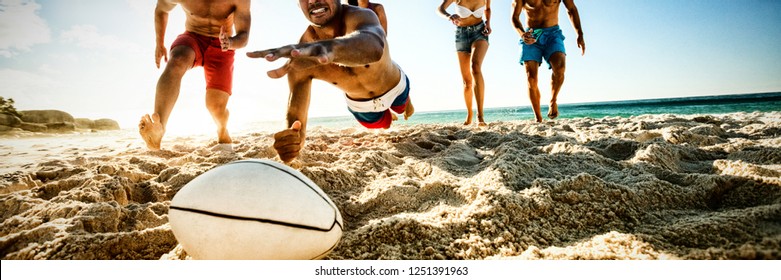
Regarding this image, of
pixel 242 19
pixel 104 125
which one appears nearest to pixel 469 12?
pixel 242 19

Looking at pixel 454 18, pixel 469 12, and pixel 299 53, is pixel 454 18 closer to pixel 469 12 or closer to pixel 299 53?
pixel 469 12

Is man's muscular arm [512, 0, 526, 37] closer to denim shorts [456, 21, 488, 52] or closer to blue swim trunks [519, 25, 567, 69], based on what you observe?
blue swim trunks [519, 25, 567, 69]

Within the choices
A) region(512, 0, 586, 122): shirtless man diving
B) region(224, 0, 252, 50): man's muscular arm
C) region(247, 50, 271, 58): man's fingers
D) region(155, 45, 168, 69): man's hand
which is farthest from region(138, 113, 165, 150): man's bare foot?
region(512, 0, 586, 122): shirtless man diving

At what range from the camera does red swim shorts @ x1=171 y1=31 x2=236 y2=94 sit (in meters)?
3.10

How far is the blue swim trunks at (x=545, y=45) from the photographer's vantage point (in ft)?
14.9

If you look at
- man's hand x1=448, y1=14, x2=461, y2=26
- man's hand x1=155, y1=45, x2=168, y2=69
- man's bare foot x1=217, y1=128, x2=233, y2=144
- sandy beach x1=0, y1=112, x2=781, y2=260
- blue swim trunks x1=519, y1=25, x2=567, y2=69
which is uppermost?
man's hand x1=448, y1=14, x2=461, y2=26

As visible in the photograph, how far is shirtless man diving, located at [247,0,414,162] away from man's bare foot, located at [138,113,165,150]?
0.96m

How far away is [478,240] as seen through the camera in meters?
1.15

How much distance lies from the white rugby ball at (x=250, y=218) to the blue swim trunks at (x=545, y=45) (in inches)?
178

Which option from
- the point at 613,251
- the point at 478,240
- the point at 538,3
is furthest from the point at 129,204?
the point at 538,3

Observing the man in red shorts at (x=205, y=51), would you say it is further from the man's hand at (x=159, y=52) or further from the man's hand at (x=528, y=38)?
the man's hand at (x=528, y=38)
